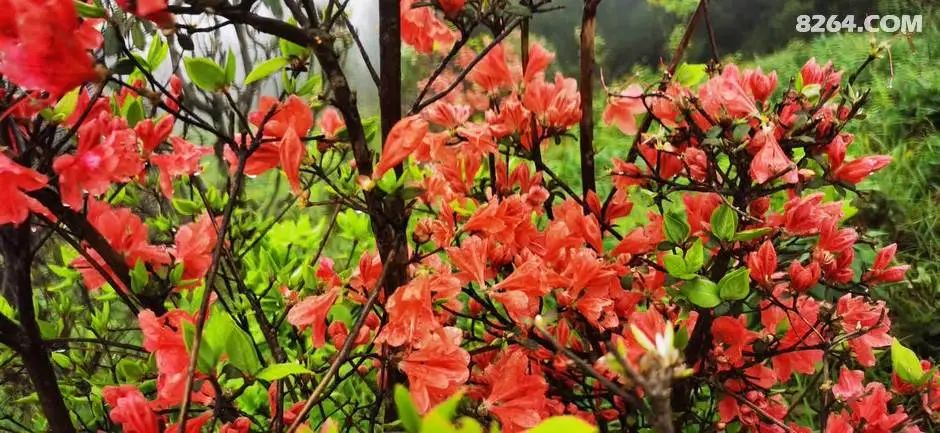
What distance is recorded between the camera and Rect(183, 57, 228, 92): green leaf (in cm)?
47

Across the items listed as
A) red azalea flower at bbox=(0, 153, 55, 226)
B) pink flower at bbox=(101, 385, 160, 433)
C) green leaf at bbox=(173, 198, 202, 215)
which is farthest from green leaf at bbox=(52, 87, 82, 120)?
green leaf at bbox=(173, 198, 202, 215)

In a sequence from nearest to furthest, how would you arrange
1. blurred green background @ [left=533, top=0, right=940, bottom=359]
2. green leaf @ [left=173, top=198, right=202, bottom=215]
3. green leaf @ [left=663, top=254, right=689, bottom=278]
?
green leaf @ [left=663, top=254, right=689, bottom=278] → green leaf @ [left=173, top=198, right=202, bottom=215] → blurred green background @ [left=533, top=0, right=940, bottom=359]

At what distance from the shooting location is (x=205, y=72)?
1.56 feet

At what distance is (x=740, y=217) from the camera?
2.14ft

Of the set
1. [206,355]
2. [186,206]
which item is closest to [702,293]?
[206,355]

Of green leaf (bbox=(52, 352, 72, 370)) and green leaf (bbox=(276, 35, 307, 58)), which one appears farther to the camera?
green leaf (bbox=(52, 352, 72, 370))

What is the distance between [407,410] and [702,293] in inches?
16.2

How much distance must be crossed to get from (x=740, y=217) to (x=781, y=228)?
0.04 metres

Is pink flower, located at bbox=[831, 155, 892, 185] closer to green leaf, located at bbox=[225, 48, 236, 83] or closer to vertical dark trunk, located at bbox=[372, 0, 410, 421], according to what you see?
vertical dark trunk, located at bbox=[372, 0, 410, 421]

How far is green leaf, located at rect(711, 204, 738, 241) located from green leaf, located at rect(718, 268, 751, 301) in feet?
0.13

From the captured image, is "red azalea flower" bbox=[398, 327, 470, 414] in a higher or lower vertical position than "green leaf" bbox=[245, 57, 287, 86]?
lower

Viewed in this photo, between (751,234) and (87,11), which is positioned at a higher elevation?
(87,11)

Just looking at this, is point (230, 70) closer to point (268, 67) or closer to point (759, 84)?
point (268, 67)

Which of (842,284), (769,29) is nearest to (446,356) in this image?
(842,284)
